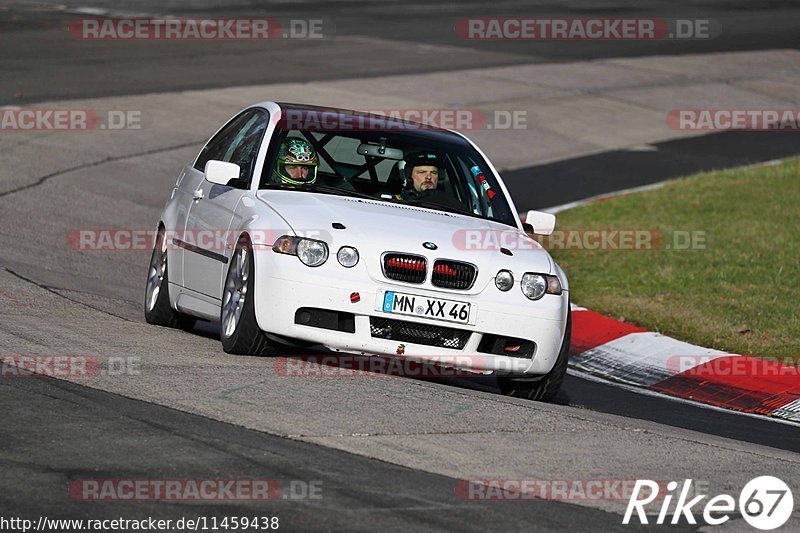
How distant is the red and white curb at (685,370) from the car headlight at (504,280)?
2207 millimetres

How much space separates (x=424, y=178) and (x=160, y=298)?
6.63 ft

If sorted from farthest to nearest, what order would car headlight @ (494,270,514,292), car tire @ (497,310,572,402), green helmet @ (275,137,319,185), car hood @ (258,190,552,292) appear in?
green helmet @ (275,137,319,185) < car tire @ (497,310,572,402) < car headlight @ (494,270,514,292) < car hood @ (258,190,552,292)

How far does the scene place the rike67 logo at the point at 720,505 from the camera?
6238 millimetres

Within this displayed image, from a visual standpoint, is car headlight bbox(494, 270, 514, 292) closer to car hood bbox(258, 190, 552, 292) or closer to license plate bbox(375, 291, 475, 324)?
car hood bbox(258, 190, 552, 292)

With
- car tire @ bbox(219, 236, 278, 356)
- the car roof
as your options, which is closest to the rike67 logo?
car tire @ bbox(219, 236, 278, 356)

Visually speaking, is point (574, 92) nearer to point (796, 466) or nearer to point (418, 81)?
point (418, 81)

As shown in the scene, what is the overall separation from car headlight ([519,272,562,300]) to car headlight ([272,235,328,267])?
1.15 metres

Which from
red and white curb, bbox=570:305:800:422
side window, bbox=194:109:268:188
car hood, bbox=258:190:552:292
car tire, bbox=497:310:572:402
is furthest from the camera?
red and white curb, bbox=570:305:800:422

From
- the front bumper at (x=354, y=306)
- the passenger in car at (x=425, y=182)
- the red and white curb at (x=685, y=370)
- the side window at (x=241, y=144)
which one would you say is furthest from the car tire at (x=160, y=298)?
the red and white curb at (x=685, y=370)

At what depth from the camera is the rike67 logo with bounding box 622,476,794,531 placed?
624cm

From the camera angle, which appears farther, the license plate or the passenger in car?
the passenger in car

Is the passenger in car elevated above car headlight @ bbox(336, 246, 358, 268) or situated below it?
above

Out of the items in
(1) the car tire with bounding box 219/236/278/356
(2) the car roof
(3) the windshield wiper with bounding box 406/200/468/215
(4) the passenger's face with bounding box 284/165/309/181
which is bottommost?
(1) the car tire with bounding box 219/236/278/356

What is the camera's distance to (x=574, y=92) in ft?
82.3
